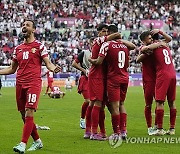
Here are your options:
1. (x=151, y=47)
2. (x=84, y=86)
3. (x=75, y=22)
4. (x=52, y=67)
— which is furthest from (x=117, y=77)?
(x=75, y=22)

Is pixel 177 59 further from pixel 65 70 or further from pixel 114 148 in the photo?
pixel 114 148

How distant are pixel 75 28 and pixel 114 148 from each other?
4529 cm

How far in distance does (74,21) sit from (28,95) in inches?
1828

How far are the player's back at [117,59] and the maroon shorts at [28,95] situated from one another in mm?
2100

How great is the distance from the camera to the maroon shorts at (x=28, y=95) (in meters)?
11.2

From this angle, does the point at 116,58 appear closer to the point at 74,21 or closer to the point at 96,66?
the point at 96,66

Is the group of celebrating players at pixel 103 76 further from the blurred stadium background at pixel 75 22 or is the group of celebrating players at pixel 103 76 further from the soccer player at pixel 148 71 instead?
the blurred stadium background at pixel 75 22

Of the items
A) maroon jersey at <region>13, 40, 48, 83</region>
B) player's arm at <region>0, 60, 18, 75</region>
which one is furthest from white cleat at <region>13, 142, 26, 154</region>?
player's arm at <region>0, 60, 18, 75</region>

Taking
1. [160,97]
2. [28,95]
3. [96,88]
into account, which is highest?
[28,95]

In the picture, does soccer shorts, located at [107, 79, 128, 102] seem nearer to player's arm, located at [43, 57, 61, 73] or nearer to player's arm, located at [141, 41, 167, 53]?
player's arm, located at [141, 41, 167, 53]

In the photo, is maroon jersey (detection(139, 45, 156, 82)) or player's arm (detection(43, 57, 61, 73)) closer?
player's arm (detection(43, 57, 61, 73))

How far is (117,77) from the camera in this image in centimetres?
1292

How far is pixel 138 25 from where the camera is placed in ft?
196

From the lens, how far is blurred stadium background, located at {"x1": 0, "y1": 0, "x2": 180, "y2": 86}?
51344mm
